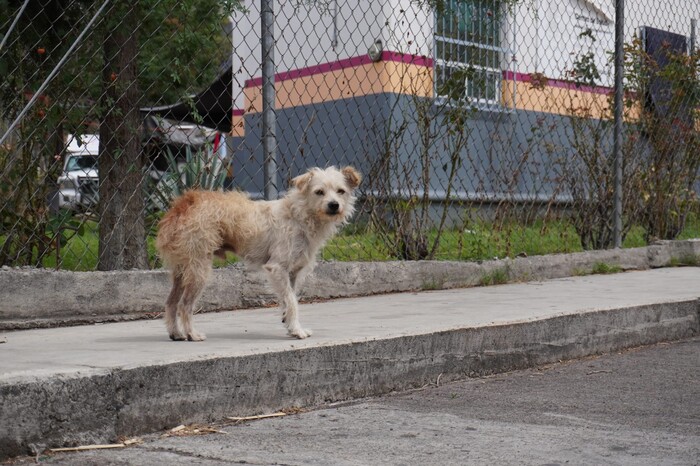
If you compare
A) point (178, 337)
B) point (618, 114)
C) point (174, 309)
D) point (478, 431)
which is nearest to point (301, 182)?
point (174, 309)

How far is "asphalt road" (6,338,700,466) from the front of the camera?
11.4 ft

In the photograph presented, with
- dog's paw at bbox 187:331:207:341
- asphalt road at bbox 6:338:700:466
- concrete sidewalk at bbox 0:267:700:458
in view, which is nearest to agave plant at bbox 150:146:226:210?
concrete sidewalk at bbox 0:267:700:458

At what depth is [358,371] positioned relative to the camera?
A: 15.5 ft

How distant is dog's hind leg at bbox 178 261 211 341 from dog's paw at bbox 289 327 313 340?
430 mm

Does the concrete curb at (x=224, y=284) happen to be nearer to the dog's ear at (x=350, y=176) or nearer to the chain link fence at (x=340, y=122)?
the chain link fence at (x=340, y=122)

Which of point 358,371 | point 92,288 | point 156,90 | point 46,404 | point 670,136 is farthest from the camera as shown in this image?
point 670,136

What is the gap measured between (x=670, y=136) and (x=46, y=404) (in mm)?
7943

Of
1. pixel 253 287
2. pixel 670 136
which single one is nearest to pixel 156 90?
pixel 253 287

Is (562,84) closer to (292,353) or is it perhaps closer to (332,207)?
(332,207)

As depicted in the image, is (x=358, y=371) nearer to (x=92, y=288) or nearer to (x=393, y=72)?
(x=92, y=288)

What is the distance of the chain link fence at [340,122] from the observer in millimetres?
6031

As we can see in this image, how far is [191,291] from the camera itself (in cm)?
500

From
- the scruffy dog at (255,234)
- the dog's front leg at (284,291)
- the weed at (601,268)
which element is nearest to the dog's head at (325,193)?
the scruffy dog at (255,234)

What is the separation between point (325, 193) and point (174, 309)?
1014mm
